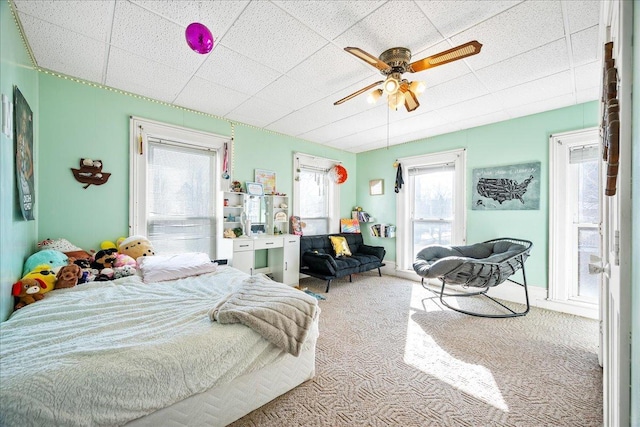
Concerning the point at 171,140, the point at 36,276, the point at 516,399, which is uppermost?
the point at 171,140

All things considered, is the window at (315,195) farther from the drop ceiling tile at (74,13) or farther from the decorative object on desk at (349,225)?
the drop ceiling tile at (74,13)

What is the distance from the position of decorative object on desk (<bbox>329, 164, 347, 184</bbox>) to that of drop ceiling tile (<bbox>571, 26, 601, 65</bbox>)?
3.23 metres

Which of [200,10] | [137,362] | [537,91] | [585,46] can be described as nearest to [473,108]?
[537,91]

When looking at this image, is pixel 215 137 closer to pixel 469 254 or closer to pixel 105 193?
pixel 105 193

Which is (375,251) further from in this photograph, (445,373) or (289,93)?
(289,93)

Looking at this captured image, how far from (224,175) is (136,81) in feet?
4.93

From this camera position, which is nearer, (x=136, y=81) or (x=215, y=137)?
(x=136, y=81)

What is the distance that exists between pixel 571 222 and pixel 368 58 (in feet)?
11.4

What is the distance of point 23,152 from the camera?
197 centimetres

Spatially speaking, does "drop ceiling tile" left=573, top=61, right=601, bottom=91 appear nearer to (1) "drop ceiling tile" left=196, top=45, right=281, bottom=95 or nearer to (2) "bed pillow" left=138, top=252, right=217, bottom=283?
(1) "drop ceiling tile" left=196, top=45, right=281, bottom=95

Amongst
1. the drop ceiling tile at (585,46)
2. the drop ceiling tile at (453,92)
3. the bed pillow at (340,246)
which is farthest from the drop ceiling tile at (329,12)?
the bed pillow at (340,246)

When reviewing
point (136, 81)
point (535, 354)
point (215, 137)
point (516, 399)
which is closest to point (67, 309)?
point (136, 81)

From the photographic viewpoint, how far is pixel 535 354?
2.30 meters

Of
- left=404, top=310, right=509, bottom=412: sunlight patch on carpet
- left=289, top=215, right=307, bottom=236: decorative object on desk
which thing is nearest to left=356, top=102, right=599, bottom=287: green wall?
left=404, top=310, right=509, bottom=412: sunlight patch on carpet
